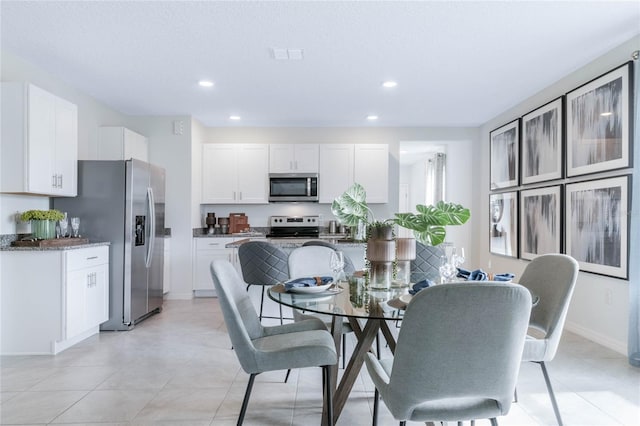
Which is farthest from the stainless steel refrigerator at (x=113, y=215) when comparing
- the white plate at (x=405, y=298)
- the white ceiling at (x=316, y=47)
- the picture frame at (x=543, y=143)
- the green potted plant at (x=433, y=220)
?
the picture frame at (x=543, y=143)

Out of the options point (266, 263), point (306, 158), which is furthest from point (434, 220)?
point (306, 158)

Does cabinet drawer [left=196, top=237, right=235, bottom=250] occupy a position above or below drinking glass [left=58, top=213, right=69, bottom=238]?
below

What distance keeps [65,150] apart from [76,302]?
1.41m

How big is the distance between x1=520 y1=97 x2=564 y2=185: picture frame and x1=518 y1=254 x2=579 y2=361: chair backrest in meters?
2.19

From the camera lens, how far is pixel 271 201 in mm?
5895

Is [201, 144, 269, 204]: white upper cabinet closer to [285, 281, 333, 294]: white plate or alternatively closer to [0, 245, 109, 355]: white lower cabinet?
[0, 245, 109, 355]: white lower cabinet

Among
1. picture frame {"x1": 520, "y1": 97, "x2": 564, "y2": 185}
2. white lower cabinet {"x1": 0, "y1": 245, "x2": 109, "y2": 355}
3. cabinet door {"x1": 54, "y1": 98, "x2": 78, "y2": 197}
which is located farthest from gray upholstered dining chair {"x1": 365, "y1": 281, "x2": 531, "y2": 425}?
cabinet door {"x1": 54, "y1": 98, "x2": 78, "y2": 197}

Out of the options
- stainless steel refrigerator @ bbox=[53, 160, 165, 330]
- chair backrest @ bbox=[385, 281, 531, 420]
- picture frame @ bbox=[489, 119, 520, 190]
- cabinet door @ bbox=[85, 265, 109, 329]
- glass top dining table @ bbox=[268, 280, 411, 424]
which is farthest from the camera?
picture frame @ bbox=[489, 119, 520, 190]

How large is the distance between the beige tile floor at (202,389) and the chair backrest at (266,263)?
67cm

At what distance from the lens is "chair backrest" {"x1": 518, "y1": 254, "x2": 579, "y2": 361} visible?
1.89 m

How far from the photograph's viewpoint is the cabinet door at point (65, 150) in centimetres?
354

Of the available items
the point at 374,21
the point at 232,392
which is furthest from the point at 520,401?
the point at 374,21

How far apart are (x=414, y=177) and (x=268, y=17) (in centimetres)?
839

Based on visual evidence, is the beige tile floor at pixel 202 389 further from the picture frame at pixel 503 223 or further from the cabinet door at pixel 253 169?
the cabinet door at pixel 253 169
